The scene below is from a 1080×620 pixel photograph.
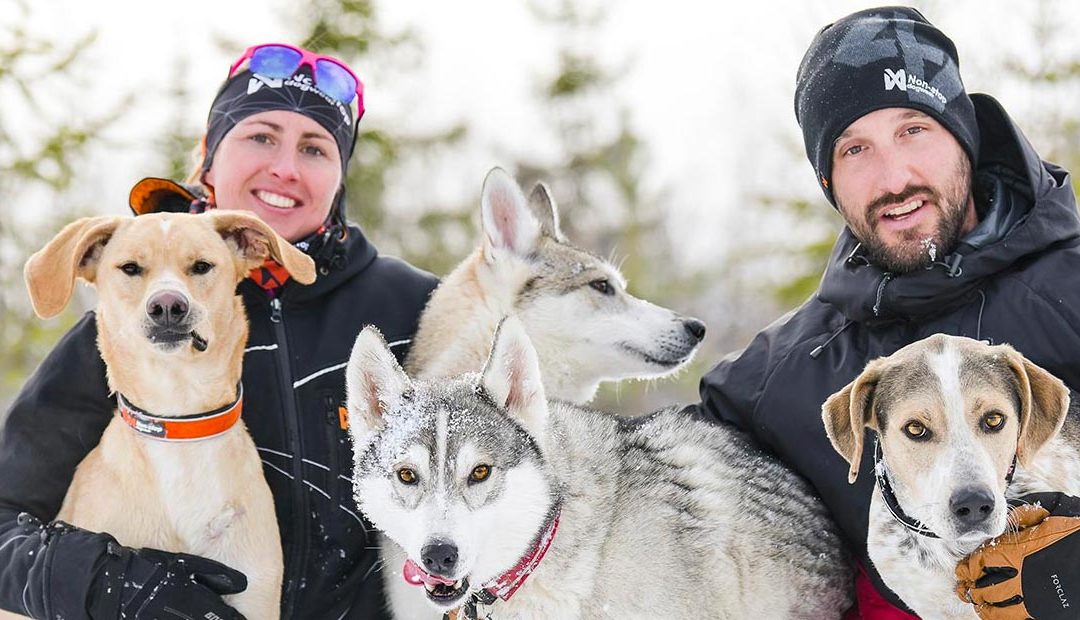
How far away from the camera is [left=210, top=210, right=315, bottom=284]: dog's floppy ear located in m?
3.38

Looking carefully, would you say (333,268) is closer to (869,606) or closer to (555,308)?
(555,308)

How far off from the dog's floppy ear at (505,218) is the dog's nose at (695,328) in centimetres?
82

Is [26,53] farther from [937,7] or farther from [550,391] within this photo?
[937,7]

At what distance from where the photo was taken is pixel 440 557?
2.80 m

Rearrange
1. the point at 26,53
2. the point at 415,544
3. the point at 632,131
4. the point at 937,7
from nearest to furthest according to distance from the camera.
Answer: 1. the point at 415,544
2. the point at 26,53
3. the point at 937,7
4. the point at 632,131

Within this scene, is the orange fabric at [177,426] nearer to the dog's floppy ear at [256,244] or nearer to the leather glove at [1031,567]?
the dog's floppy ear at [256,244]

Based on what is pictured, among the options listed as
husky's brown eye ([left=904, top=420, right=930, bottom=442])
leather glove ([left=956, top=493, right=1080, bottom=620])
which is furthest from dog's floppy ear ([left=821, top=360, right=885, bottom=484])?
leather glove ([left=956, top=493, right=1080, bottom=620])

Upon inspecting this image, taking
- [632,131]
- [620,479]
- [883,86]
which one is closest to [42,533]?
[620,479]

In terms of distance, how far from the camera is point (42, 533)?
10.6 feet

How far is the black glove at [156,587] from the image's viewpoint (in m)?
3.05

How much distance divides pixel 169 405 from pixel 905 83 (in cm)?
296

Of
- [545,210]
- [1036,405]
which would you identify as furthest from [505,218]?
[1036,405]

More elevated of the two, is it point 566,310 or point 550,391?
point 566,310

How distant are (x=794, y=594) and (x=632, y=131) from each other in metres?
15.3
